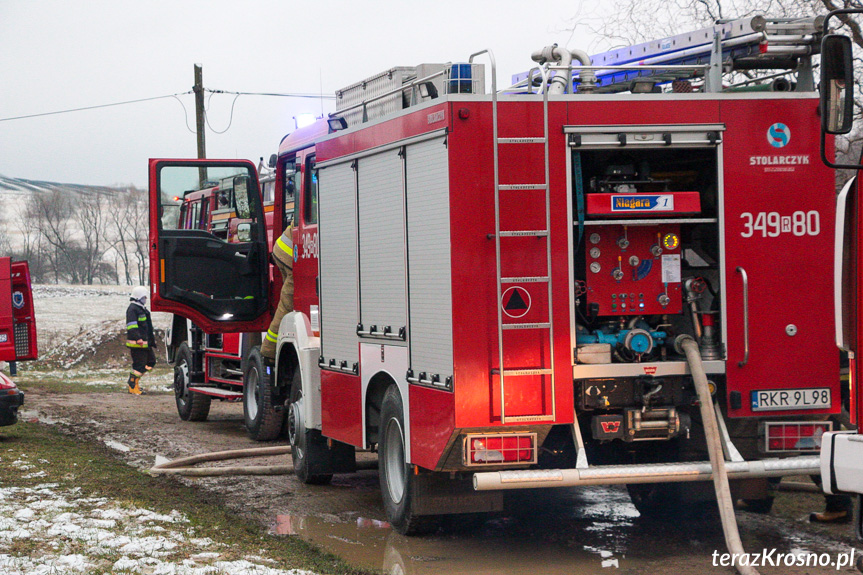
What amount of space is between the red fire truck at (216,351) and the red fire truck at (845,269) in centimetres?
832

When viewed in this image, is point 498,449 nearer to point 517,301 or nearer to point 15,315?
point 517,301

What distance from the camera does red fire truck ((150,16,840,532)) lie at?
6594 millimetres

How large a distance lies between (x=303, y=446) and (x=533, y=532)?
289 centimetres

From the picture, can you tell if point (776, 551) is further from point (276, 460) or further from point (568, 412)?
point (276, 460)

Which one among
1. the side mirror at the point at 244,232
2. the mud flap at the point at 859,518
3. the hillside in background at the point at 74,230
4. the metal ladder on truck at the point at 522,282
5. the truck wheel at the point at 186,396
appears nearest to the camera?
the mud flap at the point at 859,518

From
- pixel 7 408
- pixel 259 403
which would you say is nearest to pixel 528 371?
pixel 259 403

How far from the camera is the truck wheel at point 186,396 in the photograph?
15328 mm

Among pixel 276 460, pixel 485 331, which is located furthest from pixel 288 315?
pixel 485 331

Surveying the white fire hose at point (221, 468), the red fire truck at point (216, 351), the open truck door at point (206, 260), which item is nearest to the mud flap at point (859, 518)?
the white fire hose at point (221, 468)

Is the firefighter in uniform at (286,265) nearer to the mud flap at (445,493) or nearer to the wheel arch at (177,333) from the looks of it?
the mud flap at (445,493)

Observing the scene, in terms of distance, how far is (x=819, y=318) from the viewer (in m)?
7.05

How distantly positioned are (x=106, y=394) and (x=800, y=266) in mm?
15742

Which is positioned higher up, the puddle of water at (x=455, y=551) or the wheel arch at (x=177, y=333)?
the wheel arch at (x=177, y=333)

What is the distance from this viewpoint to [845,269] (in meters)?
5.31
